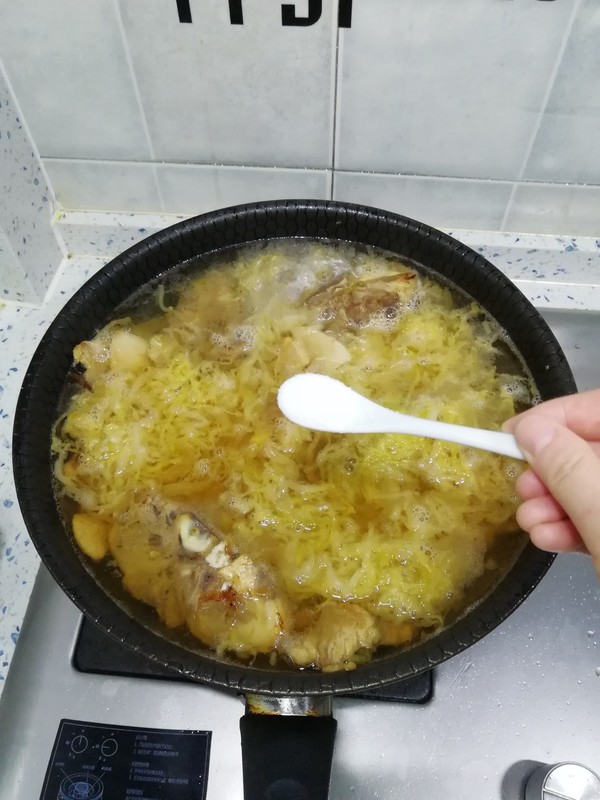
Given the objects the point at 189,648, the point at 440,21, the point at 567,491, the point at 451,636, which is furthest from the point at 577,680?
the point at 440,21

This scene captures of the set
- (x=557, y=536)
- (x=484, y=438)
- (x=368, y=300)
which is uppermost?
(x=368, y=300)

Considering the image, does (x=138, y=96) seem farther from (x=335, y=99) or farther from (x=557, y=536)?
(x=557, y=536)

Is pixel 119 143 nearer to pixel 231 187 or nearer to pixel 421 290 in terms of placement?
pixel 231 187

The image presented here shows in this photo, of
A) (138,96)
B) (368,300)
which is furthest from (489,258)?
(138,96)

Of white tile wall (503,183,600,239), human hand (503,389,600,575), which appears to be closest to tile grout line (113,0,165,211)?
white tile wall (503,183,600,239)

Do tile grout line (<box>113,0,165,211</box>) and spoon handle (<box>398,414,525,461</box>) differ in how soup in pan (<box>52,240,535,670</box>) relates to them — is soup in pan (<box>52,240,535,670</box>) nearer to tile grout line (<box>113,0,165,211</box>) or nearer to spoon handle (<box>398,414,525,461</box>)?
spoon handle (<box>398,414,525,461</box>)

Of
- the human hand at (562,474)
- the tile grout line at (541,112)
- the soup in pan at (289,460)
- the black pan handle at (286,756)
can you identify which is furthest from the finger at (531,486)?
the tile grout line at (541,112)
